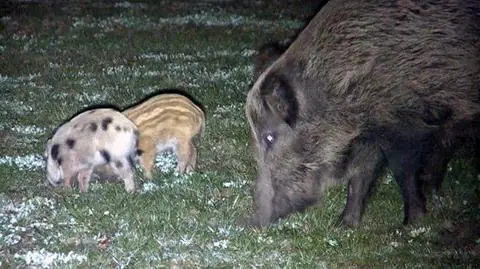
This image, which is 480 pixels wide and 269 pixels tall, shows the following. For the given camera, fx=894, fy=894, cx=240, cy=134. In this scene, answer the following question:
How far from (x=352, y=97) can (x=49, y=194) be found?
103 inches

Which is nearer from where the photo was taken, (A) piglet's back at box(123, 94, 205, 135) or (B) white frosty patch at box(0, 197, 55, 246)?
(B) white frosty patch at box(0, 197, 55, 246)

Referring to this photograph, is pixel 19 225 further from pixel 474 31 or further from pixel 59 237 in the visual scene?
pixel 474 31

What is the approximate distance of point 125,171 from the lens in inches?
277

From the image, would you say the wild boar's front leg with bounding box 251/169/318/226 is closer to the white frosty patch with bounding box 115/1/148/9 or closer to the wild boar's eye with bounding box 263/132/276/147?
the wild boar's eye with bounding box 263/132/276/147

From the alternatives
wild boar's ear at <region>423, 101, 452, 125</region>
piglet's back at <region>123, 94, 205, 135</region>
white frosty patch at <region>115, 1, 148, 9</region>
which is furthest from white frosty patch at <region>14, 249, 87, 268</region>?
white frosty patch at <region>115, 1, 148, 9</region>

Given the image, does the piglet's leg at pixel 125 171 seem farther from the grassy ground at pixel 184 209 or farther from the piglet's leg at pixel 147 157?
the piglet's leg at pixel 147 157

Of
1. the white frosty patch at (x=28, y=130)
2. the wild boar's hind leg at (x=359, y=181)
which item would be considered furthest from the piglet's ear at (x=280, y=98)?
the white frosty patch at (x=28, y=130)

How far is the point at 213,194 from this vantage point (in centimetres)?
714

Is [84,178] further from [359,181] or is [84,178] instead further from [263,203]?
[359,181]

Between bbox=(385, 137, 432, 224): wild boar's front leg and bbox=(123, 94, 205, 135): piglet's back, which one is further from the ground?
bbox=(385, 137, 432, 224): wild boar's front leg

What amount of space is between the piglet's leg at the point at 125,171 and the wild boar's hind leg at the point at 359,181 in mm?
1704

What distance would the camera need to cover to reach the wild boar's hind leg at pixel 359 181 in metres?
6.57

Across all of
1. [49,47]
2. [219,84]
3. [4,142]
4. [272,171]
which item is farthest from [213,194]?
[49,47]

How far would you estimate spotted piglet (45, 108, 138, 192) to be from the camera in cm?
686
